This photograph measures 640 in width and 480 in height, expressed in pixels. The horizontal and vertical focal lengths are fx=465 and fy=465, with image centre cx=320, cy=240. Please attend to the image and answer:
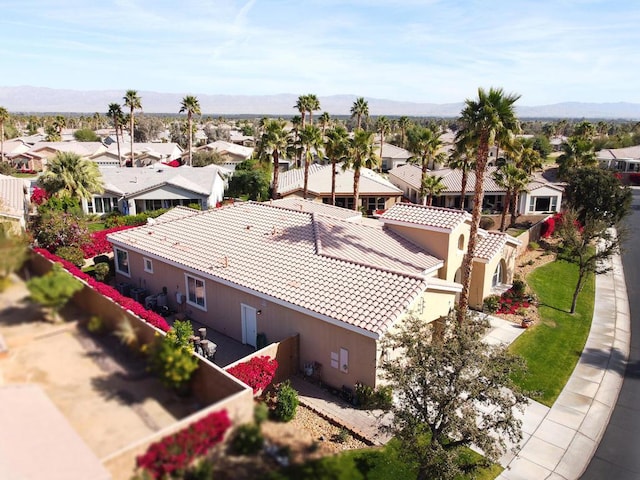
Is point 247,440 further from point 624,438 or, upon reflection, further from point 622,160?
point 622,160

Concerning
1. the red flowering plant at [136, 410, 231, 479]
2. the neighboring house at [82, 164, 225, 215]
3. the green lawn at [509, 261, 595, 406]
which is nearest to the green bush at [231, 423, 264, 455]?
the red flowering plant at [136, 410, 231, 479]

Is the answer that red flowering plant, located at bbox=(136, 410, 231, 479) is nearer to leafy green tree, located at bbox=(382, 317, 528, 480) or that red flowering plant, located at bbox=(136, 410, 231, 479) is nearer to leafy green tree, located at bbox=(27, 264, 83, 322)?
leafy green tree, located at bbox=(27, 264, 83, 322)

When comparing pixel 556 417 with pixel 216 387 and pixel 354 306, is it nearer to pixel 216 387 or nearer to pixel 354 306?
pixel 354 306

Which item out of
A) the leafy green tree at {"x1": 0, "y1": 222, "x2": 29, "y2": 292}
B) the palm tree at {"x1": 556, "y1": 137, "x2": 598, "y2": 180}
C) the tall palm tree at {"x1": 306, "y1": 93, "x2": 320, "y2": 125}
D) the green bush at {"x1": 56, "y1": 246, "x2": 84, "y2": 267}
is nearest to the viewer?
the leafy green tree at {"x1": 0, "y1": 222, "x2": 29, "y2": 292}

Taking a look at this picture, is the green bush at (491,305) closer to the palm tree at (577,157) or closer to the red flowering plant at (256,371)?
the red flowering plant at (256,371)

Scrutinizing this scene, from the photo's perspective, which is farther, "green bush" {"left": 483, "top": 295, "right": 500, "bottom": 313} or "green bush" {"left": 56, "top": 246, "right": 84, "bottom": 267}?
"green bush" {"left": 56, "top": 246, "right": 84, "bottom": 267}

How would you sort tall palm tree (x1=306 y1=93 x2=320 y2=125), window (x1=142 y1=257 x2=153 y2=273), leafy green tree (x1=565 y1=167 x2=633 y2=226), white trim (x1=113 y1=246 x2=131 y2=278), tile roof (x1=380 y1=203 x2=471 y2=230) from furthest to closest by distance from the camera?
tall palm tree (x1=306 y1=93 x2=320 y2=125)
leafy green tree (x1=565 y1=167 x2=633 y2=226)
white trim (x1=113 y1=246 x2=131 y2=278)
window (x1=142 y1=257 x2=153 y2=273)
tile roof (x1=380 y1=203 x2=471 y2=230)

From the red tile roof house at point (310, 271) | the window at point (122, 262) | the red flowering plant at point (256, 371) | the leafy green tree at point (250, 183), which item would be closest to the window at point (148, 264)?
the red tile roof house at point (310, 271)
